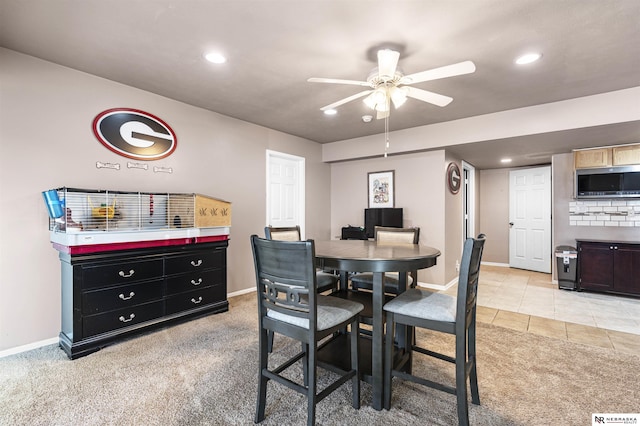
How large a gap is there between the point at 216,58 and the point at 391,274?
2.47 meters

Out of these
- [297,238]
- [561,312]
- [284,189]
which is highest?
[284,189]

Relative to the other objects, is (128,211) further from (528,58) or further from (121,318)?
(528,58)

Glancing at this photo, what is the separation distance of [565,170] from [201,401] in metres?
5.81

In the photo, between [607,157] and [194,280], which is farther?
[607,157]

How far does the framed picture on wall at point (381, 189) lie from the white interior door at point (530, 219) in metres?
3.05

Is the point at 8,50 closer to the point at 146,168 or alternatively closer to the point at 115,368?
the point at 146,168

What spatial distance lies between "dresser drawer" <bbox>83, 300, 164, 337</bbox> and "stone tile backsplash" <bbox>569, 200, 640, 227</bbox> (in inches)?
235

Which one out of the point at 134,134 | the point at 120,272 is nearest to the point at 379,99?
the point at 134,134

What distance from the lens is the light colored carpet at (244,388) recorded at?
1727mm

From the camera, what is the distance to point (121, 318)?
2.67 meters

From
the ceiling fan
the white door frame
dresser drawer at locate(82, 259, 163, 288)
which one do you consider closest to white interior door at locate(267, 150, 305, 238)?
dresser drawer at locate(82, 259, 163, 288)

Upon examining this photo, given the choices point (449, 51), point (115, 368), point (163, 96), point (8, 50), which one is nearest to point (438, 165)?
point (449, 51)

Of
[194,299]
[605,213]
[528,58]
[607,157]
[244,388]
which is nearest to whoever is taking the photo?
[244,388]

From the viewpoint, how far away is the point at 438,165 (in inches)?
184
